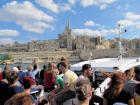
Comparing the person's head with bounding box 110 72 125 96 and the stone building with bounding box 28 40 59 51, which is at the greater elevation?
the stone building with bounding box 28 40 59 51

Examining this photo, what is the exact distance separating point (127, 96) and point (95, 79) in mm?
3056

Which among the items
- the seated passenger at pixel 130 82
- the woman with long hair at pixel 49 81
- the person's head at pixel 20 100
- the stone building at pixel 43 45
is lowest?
the woman with long hair at pixel 49 81

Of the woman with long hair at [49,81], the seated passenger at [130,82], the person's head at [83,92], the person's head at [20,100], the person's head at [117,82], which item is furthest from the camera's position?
the woman with long hair at [49,81]

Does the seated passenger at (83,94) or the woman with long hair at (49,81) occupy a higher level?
the seated passenger at (83,94)

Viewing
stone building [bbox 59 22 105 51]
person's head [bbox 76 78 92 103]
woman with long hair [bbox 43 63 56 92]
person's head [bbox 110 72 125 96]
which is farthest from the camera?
stone building [bbox 59 22 105 51]

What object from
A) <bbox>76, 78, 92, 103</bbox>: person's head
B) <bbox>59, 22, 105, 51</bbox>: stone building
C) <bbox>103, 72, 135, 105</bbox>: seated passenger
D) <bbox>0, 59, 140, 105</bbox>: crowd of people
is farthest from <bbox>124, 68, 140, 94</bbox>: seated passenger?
<bbox>59, 22, 105, 51</bbox>: stone building

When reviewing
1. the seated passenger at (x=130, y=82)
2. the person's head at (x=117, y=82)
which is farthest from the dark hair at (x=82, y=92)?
the seated passenger at (x=130, y=82)

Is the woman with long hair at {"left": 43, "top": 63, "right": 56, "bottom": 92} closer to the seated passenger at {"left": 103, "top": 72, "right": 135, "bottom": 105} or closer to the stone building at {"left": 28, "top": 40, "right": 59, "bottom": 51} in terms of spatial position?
the seated passenger at {"left": 103, "top": 72, "right": 135, "bottom": 105}

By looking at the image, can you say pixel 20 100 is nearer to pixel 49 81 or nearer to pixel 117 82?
pixel 117 82

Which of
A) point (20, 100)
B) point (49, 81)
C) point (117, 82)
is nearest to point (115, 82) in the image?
point (117, 82)

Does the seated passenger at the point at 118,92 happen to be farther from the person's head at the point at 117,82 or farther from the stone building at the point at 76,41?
the stone building at the point at 76,41

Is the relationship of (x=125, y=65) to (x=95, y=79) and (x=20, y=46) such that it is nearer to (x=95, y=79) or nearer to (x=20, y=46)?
(x=95, y=79)

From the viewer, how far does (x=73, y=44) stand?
13388 cm

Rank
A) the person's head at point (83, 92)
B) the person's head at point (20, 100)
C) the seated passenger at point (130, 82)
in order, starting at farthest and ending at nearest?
the seated passenger at point (130, 82)
the person's head at point (83, 92)
the person's head at point (20, 100)
